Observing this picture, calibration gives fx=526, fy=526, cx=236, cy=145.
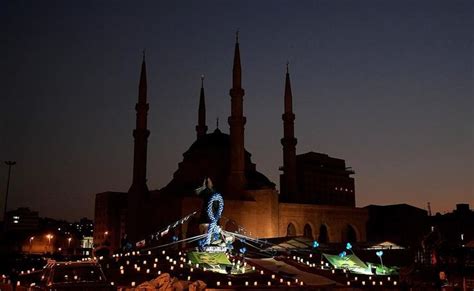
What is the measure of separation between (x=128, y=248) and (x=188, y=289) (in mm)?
18947

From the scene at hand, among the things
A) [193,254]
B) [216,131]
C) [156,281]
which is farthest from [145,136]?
[156,281]

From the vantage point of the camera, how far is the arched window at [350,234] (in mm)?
50438

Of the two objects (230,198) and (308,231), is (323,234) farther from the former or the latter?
(230,198)

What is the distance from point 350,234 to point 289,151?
10520mm

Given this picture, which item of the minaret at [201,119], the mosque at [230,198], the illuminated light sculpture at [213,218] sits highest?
the minaret at [201,119]

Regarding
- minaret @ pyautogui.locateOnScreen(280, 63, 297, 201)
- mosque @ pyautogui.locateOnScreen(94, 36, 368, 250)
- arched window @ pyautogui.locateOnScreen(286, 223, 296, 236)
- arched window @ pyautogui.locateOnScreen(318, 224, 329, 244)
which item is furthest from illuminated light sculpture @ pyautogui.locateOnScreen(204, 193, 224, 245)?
arched window @ pyautogui.locateOnScreen(318, 224, 329, 244)

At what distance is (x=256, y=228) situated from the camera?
42.3m

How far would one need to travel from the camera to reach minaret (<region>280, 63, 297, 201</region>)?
49000 millimetres

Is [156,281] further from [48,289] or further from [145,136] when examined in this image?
[145,136]

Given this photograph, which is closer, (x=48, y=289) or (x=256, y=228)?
(x=48, y=289)

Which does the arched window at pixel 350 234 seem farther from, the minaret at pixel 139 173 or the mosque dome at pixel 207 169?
the minaret at pixel 139 173

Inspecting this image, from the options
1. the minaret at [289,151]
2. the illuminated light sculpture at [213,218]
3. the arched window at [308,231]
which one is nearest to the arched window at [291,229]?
the arched window at [308,231]

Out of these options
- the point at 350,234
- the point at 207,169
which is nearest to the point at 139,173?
the point at 207,169

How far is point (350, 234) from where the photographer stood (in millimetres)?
51375
